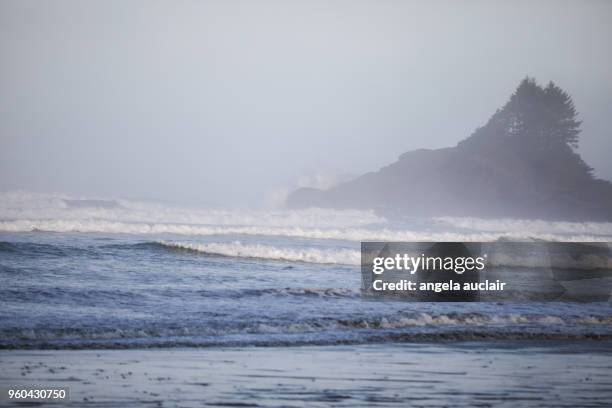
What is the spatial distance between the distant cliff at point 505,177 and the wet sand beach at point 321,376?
2680 cm

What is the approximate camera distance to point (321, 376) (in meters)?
8.01

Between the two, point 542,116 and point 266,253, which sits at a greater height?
point 542,116

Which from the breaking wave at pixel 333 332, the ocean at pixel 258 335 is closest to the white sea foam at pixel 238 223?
the ocean at pixel 258 335

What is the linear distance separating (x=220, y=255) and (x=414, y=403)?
1572 centimetres

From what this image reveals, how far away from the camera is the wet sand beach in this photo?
7012 millimetres

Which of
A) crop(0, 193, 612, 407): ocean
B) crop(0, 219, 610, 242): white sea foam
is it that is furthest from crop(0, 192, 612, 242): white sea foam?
crop(0, 193, 612, 407): ocean

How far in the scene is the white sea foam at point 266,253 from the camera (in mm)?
22594

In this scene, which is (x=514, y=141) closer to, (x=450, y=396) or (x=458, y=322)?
(x=458, y=322)

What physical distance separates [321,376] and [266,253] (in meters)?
14.8

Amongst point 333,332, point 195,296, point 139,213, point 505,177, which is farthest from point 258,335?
point 505,177

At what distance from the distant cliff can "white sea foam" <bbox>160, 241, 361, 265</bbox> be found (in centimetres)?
1266

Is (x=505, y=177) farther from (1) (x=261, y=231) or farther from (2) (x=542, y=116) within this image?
(1) (x=261, y=231)

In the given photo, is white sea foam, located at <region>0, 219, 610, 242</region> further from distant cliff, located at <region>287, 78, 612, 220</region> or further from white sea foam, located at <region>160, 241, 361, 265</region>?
white sea foam, located at <region>160, 241, 361, 265</region>

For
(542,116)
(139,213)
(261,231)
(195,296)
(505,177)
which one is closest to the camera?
(195,296)
